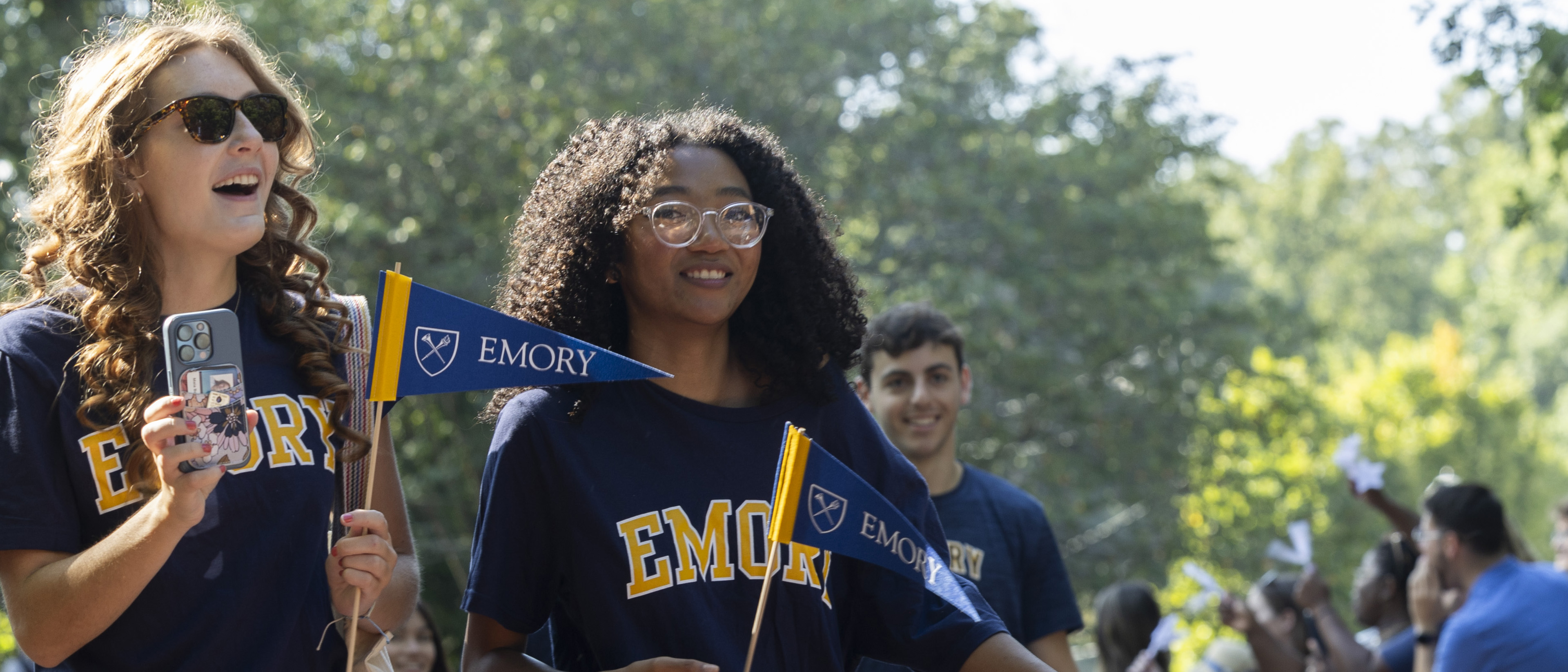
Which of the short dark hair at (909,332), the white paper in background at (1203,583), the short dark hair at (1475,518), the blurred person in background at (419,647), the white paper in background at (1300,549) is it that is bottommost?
the white paper in background at (1203,583)

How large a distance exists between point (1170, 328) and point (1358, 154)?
4945 centimetres

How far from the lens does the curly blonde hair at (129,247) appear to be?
2.21 metres

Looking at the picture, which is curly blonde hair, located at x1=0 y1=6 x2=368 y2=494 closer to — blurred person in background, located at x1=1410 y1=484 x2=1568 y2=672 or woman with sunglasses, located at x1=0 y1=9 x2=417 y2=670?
woman with sunglasses, located at x1=0 y1=9 x2=417 y2=670

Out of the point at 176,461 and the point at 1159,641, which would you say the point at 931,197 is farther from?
the point at 176,461

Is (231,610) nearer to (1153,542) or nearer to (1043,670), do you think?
(1043,670)

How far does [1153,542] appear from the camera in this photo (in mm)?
13656

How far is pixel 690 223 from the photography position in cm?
258

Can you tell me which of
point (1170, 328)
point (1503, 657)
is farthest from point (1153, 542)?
point (1503, 657)

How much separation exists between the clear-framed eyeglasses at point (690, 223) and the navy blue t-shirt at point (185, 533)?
2.39 ft

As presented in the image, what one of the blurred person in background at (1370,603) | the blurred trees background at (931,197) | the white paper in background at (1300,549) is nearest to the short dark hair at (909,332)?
the blurred person in background at (1370,603)

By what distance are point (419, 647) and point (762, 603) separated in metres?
2.95

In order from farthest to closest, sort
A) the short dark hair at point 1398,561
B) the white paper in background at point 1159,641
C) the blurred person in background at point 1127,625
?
1. the short dark hair at point 1398,561
2. the blurred person in background at point 1127,625
3. the white paper in background at point 1159,641

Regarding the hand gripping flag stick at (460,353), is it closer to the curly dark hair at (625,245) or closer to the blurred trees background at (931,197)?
the curly dark hair at (625,245)

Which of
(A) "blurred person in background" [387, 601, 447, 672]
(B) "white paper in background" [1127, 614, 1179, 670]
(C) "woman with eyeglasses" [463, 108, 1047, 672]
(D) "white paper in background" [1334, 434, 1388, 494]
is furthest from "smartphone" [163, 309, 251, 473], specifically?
(D) "white paper in background" [1334, 434, 1388, 494]
